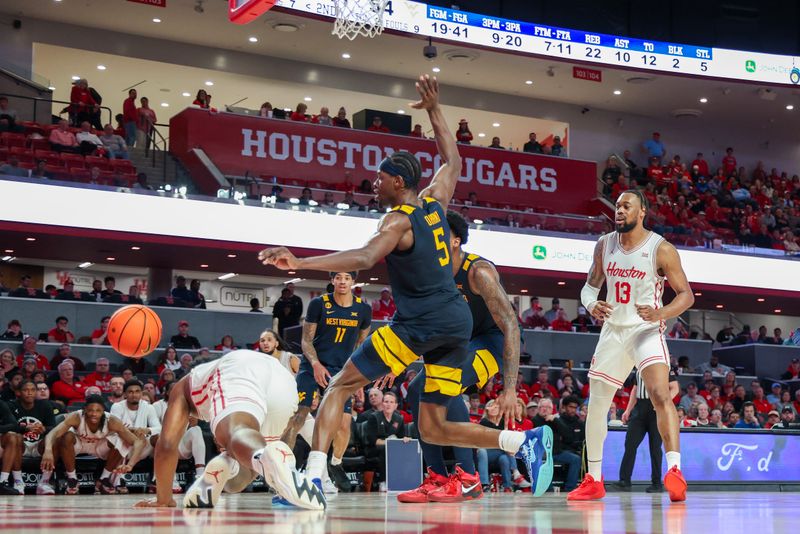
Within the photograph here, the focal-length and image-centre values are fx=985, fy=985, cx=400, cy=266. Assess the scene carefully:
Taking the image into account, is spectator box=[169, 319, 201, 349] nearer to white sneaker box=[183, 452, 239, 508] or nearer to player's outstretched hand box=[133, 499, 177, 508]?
player's outstretched hand box=[133, 499, 177, 508]

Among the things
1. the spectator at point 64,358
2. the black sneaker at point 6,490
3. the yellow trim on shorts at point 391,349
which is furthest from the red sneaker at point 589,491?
the spectator at point 64,358

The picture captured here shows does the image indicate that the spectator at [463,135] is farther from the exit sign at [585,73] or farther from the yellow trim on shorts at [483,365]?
the yellow trim on shorts at [483,365]

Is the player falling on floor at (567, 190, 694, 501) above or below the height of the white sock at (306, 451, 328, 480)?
above

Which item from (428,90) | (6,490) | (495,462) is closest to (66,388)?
(6,490)

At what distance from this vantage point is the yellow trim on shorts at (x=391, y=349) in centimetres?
591

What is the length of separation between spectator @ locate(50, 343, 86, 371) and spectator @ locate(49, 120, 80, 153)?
5.26m

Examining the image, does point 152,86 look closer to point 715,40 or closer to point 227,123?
point 227,123

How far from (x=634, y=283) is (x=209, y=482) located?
3.63m

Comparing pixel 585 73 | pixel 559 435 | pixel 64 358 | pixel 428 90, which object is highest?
pixel 585 73

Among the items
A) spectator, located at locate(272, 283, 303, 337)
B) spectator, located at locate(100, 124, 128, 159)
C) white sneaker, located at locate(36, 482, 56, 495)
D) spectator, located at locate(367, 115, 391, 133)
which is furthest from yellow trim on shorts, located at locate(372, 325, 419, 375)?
spectator, located at locate(367, 115, 391, 133)

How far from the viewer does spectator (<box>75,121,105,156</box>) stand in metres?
20.3

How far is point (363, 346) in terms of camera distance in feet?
19.6

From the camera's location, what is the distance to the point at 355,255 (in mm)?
5207

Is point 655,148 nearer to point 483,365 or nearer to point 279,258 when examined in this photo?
point 483,365
